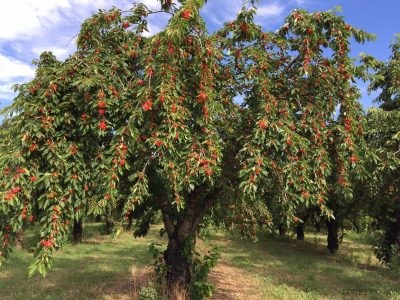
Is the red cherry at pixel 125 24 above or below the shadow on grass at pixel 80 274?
above

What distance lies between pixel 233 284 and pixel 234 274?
110 inches

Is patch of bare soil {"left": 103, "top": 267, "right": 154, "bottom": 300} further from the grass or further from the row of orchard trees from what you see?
the row of orchard trees

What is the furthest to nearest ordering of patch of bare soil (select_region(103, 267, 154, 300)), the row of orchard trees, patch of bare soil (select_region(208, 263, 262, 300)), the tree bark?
1. patch of bare soil (select_region(208, 263, 262, 300))
2. patch of bare soil (select_region(103, 267, 154, 300))
3. the tree bark
4. the row of orchard trees

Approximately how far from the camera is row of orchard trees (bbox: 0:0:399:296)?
23.9 ft

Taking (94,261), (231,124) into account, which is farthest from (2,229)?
(94,261)

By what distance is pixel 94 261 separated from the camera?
22.4 m

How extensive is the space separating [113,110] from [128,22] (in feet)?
7.78

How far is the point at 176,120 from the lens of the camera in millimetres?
7574

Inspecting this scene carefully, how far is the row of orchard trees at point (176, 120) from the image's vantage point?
7.29 metres

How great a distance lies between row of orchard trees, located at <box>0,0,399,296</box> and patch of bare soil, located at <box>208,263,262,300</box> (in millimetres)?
6384

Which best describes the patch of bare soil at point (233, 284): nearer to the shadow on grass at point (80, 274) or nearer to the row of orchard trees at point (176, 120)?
the shadow on grass at point (80, 274)

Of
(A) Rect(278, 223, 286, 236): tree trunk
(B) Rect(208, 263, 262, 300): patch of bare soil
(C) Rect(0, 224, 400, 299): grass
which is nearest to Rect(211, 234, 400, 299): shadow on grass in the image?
(C) Rect(0, 224, 400, 299): grass

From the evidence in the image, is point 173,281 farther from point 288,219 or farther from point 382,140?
point 382,140

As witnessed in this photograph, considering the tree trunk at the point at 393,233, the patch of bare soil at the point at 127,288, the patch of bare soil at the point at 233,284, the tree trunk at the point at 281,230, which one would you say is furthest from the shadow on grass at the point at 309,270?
the patch of bare soil at the point at 127,288
